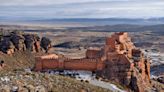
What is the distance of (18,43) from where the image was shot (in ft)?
260

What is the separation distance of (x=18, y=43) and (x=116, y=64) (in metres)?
27.0

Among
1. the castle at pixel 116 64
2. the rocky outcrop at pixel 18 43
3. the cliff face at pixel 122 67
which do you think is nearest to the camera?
the cliff face at pixel 122 67

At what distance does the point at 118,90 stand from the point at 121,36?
37.5ft

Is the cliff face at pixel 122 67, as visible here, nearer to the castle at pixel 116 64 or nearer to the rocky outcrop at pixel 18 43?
the castle at pixel 116 64

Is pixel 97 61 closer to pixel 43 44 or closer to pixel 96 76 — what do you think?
pixel 96 76

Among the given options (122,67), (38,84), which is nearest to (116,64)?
(122,67)

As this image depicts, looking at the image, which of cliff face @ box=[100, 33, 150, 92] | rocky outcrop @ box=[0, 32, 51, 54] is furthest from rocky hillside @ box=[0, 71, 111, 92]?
rocky outcrop @ box=[0, 32, 51, 54]

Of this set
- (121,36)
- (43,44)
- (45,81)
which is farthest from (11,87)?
(43,44)

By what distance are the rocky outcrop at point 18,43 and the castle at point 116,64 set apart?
20693 millimetres

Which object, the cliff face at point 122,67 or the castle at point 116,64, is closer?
the cliff face at point 122,67

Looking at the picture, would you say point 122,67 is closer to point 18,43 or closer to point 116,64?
point 116,64

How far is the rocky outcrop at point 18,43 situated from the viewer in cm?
7831

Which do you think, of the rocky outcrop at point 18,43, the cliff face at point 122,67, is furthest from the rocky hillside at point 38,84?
the rocky outcrop at point 18,43

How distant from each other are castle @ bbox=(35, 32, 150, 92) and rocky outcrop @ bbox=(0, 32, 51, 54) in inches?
815
